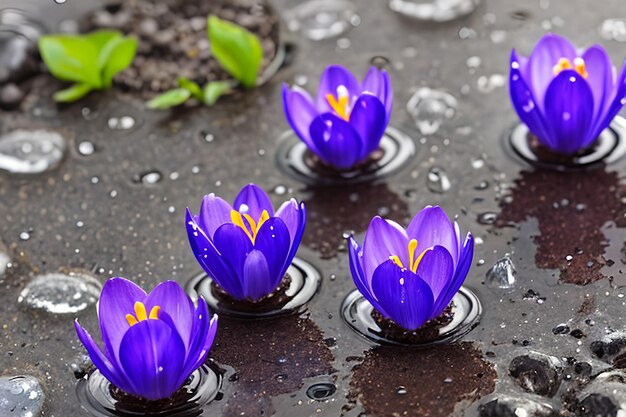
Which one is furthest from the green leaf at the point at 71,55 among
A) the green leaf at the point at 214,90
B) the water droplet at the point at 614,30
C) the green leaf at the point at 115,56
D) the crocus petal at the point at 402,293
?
the water droplet at the point at 614,30

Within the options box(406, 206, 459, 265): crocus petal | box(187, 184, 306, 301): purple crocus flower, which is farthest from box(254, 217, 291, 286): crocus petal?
box(406, 206, 459, 265): crocus petal

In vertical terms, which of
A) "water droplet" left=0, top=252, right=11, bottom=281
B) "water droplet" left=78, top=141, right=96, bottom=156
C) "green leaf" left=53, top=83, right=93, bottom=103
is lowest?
"water droplet" left=0, top=252, right=11, bottom=281

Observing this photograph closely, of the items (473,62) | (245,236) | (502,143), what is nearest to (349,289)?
(245,236)

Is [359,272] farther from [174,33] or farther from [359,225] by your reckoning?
[174,33]

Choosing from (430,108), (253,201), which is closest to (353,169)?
(430,108)

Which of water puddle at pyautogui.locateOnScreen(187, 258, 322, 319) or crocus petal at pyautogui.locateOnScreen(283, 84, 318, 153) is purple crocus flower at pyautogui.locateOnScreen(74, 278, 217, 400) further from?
crocus petal at pyautogui.locateOnScreen(283, 84, 318, 153)

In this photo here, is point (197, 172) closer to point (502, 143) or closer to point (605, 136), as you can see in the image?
point (502, 143)
